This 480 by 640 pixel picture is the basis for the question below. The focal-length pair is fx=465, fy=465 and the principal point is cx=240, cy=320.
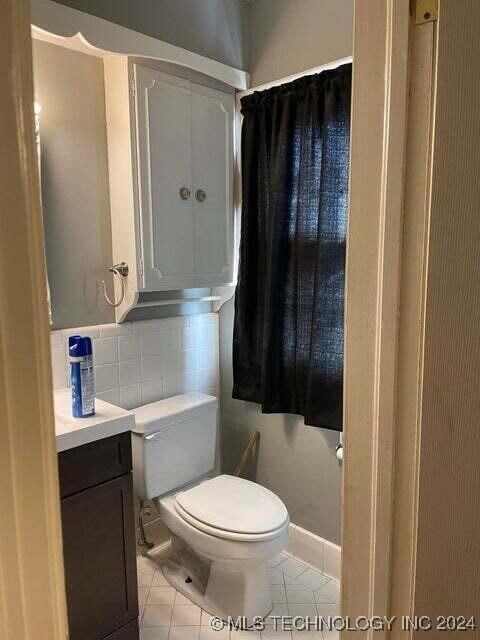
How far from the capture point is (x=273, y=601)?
76.0 inches

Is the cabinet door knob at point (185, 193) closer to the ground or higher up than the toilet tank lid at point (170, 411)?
higher up

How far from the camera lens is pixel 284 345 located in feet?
6.81

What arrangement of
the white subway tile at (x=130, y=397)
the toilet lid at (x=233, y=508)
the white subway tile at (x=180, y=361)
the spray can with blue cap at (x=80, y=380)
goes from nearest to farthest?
the spray can with blue cap at (x=80, y=380) < the toilet lid at (x=233, y=508) < the white subway tile at (x=130, y=397) < the white subway tile at (x=180, y=361)

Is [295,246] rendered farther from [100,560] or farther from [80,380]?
[100,560]

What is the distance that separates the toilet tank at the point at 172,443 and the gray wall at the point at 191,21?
4.94 feet

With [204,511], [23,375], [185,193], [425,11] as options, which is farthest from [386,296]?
[185,193]

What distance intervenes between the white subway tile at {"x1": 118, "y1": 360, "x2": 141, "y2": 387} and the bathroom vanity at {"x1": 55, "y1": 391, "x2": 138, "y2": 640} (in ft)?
1.22

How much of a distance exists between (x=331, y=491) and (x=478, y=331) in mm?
1648

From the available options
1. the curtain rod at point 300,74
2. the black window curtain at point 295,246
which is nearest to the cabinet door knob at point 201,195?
the black window curtain at point 295,246

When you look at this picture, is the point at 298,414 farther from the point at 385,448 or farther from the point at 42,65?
the point at 42,65

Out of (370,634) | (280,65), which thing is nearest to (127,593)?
(370,634)

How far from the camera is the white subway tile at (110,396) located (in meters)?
1.94

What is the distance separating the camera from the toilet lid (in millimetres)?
1671

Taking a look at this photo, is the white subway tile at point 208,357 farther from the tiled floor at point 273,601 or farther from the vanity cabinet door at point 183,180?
the tiled floor at point 273,601
